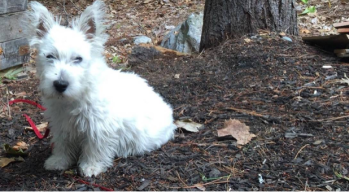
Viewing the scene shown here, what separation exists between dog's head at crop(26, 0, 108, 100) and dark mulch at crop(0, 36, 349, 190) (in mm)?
933

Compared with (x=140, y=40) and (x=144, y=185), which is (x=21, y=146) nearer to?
(x=144, y=185)

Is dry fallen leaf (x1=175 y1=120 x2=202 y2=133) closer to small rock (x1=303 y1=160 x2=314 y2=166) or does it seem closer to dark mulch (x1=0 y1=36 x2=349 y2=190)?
dark mulch (x1=0 y1=36 x2=349 y2=190)

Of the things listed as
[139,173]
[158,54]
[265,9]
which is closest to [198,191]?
[139,173]

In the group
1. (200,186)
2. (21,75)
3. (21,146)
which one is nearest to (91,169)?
(200,186)

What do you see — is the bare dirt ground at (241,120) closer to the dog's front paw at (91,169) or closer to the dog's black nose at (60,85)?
the dog's front paw at (91,169)

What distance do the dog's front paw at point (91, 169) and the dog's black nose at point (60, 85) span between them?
0.90 meters

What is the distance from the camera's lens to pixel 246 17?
21.5ft

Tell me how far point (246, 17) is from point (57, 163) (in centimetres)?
395

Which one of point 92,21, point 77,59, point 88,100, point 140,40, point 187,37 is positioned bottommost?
point 140,40

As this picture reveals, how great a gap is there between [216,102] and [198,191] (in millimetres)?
1925

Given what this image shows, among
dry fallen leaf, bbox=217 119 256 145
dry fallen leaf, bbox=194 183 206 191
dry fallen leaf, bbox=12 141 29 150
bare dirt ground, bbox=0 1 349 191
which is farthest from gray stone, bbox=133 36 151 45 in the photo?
dry fallen leaf, bbox=194 183 206 191

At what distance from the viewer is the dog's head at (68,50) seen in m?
3.32

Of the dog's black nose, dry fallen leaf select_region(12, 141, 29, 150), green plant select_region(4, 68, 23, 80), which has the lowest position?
dry fallen leaf select_region(12, 141, 29, 150)

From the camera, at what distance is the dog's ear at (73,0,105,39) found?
144 inches
